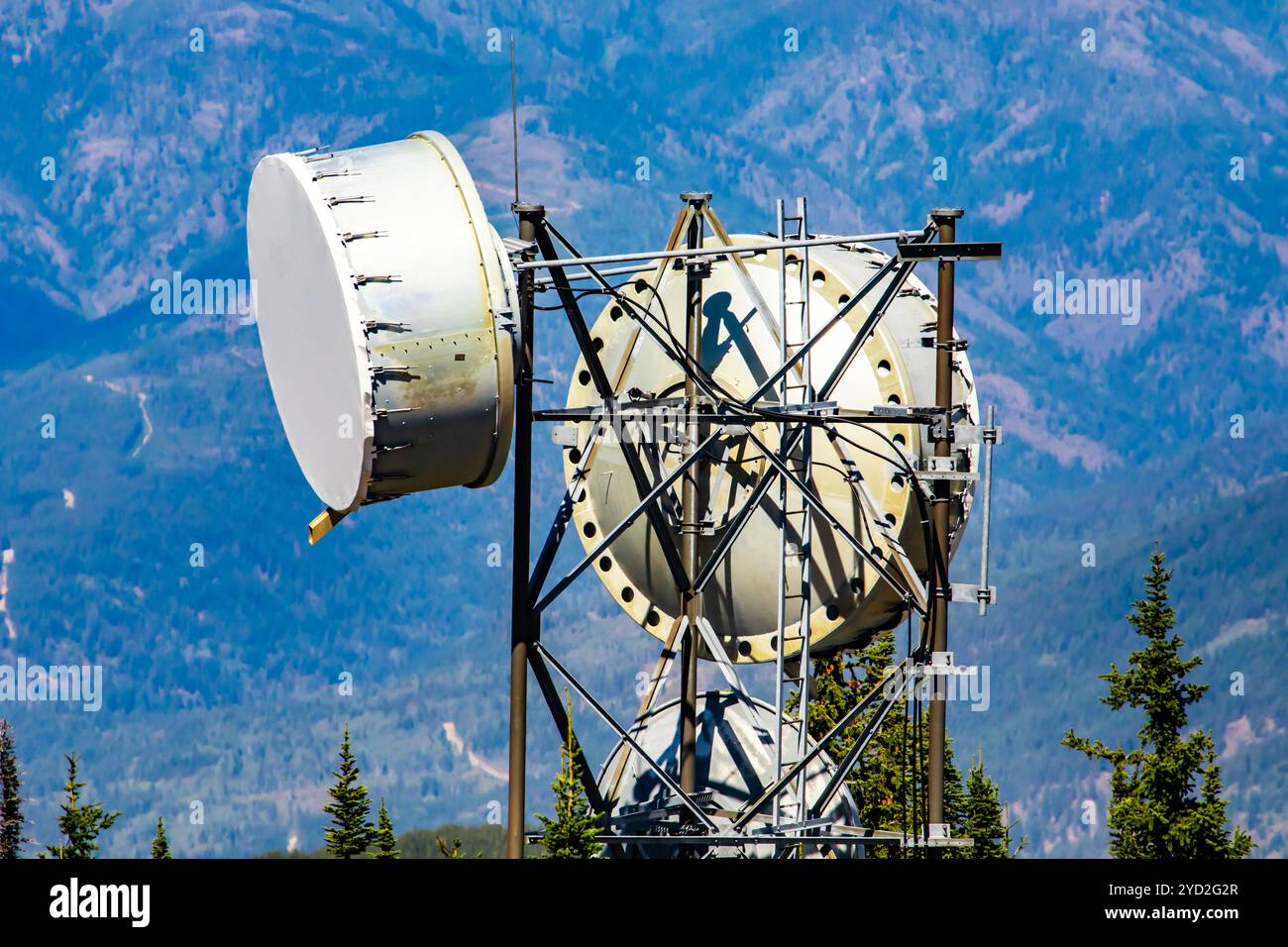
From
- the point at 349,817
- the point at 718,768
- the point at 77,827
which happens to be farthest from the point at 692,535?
the point at 77,827

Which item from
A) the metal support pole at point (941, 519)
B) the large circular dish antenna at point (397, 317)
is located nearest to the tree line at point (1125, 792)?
the metal support pole at point (941, 519)

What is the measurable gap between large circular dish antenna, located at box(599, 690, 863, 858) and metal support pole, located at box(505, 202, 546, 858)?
2.64m

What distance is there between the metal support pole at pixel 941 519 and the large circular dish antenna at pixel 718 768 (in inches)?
78.7

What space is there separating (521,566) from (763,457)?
4.15 metres

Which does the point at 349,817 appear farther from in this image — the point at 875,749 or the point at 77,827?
the point at 875,749

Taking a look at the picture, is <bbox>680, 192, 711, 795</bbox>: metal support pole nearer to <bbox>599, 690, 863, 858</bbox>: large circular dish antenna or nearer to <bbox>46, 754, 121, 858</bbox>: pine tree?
<bbox>599, 690, 863, 858</bbox>: large circular dish antenna

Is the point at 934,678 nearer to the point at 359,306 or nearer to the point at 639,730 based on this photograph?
the point at 639,730

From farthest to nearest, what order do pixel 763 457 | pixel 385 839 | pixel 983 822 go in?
pixel 983 822, pixel 385 839, pixel 763 457

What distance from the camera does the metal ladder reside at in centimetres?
2880

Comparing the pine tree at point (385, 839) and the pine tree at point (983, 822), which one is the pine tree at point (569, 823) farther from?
the pine tree at point (983, 822)

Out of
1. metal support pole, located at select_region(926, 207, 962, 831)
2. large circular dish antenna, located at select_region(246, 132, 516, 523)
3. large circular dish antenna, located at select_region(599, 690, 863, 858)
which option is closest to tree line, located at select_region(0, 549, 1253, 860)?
large circular dish antenna, located at select_region(599, 690, 863, 858)

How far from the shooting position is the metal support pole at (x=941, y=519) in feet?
89.4

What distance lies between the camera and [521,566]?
87.8 feet
